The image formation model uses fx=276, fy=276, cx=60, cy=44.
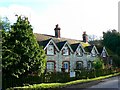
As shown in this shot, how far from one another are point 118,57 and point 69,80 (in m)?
28.1

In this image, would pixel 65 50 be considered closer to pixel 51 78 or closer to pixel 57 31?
pixel 57 31

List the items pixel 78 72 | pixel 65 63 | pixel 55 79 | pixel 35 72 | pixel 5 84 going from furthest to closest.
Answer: pixel 65 63 < pixel 78 72 < pixel 55 79 < pixel 35 72 < pixel 5 84

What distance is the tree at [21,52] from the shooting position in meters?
28.4

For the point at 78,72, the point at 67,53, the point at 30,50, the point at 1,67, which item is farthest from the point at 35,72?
the point at 67,53

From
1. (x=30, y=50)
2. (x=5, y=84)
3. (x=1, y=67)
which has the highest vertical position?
(x=30, y=50)

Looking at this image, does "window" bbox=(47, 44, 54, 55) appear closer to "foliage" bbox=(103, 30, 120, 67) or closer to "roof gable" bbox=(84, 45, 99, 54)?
"roof gable" bbox=(84, 45, 99, 54)

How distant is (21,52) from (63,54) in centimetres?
1744

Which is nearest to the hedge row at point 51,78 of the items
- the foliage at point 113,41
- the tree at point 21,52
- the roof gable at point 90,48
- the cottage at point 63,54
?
the tree at point 21,52

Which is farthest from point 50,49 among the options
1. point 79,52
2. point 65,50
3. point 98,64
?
point 98,64

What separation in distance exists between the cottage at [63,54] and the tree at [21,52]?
35.3 feet

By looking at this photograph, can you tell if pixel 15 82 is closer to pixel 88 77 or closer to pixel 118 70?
pixel 88 77

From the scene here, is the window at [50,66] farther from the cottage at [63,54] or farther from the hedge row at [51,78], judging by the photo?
the hedge row at [51,78]

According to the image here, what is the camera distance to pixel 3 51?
27.5m

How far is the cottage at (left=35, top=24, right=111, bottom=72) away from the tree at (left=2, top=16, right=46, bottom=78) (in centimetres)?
1075
